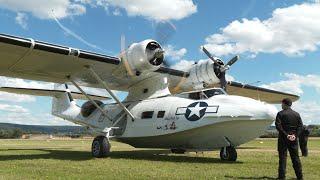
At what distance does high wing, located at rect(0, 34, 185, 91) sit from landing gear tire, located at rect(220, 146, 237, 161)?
528 centimetres

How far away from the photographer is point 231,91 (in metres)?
23.9

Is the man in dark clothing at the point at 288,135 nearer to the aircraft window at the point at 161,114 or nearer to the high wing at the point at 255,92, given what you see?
the aircraft window at the point at 161,114

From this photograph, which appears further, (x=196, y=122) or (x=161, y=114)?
(x=161, y=114)

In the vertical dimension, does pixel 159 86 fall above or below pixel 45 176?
above

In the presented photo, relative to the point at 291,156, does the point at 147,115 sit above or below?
above

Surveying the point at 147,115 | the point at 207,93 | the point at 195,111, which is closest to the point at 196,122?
the point at 195,111

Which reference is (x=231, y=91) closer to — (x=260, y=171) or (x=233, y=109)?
(x=233, y=109)

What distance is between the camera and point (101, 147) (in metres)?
16.1

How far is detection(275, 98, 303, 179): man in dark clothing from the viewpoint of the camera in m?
8.73

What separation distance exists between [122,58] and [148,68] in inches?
45.6

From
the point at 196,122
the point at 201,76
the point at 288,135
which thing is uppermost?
the point at 201,76

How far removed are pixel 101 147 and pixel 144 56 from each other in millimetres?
3943

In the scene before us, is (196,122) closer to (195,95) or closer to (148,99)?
(195,95)

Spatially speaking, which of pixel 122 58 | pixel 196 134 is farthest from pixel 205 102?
pixel 122 58
